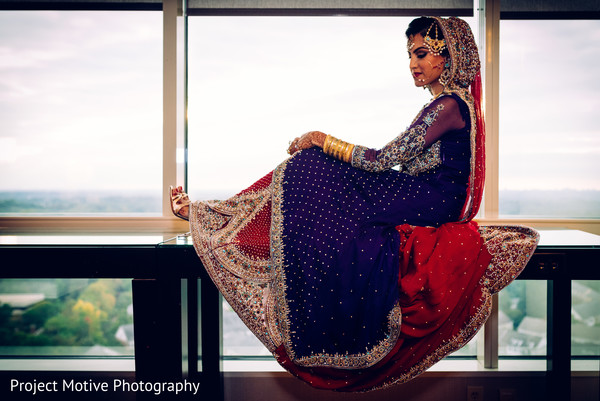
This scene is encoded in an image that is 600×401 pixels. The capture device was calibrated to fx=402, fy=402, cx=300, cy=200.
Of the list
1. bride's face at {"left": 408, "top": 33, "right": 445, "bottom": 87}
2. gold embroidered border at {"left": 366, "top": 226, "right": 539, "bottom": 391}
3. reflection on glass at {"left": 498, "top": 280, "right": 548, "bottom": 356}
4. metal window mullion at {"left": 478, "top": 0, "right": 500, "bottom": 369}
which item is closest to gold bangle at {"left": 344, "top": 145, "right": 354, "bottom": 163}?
bride's face at {"left": 408, "top": 33, "right": 445, "bottom": 87}

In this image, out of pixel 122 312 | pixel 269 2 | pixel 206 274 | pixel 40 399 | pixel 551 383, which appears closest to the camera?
pixel 206 274

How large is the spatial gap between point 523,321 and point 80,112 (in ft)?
7.80

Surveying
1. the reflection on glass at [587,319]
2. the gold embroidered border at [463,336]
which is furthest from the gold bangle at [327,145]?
the reflection on glass at [587,319]

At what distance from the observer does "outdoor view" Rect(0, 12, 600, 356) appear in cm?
183

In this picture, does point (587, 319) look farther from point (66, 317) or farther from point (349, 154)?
point (66, 317)

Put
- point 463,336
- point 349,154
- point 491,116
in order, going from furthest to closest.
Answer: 1. point 491,116
2. point 349,154
3. point 463,336

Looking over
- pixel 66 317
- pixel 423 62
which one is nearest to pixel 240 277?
pixel 423 62

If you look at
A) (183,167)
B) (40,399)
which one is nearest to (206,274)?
(183,167)

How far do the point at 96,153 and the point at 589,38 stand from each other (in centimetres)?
235

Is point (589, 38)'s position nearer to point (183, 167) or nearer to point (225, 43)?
point (225, 43)

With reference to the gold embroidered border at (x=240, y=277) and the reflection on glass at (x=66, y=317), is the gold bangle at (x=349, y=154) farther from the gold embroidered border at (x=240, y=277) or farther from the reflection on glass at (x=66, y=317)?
the reflection on glass at (x=66, y=317)

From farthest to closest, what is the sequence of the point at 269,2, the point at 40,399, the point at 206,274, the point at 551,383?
1. the point at 269,2
2. the point at 40,399
3. the point at 551,383
4. the point at 206,274

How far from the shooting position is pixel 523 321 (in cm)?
200

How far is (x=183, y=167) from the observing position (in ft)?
6.12
